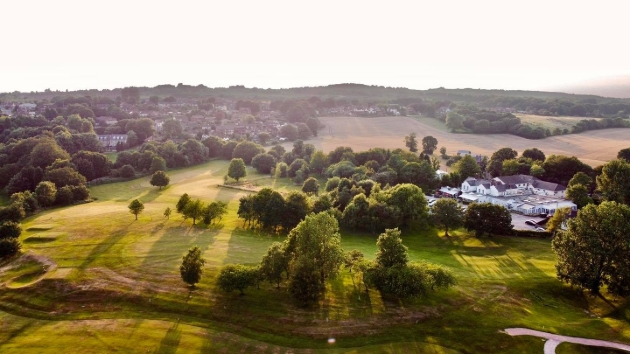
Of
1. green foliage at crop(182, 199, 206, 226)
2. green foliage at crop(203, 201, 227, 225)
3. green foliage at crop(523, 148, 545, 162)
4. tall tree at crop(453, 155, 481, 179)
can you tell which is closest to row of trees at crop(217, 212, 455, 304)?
green foliage at crop(203, 201, 227, 225)

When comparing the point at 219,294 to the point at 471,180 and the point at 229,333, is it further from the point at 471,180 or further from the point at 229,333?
the point at 471,180

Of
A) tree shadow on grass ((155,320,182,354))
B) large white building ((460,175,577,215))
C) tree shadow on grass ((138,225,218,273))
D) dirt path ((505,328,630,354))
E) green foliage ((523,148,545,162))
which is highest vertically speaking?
green foliage ((523,148,545,162))

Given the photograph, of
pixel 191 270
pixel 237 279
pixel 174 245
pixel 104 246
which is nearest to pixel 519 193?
pixel 237 279

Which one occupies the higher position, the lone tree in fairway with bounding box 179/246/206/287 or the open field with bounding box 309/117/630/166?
the open field with bounding box 309/117/630/166

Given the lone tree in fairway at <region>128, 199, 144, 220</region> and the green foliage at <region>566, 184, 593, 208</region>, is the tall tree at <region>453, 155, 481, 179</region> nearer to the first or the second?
the green foliage at <region>566, 184, 593, 208</region>

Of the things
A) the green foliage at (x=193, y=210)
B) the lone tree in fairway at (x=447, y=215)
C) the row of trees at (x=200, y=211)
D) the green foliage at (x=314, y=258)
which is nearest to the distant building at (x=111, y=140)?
the row of trees at (x=200, y=211)

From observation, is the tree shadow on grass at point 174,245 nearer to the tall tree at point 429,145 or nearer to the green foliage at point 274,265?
the green foliage at point 274,265
